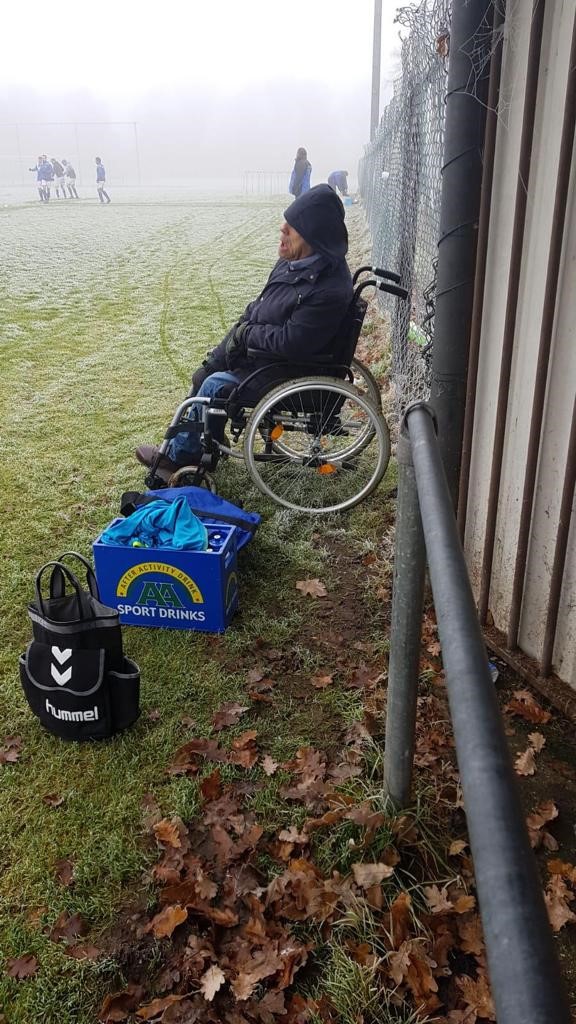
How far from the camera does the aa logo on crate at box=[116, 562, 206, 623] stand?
3.02 metres

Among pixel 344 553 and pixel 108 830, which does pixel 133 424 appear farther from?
pixel 108 830

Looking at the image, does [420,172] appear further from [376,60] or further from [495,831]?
[376,60]

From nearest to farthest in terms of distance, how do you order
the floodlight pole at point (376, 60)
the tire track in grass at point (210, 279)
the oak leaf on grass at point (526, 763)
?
the oak leaf on grass at point (526, 763), the tire track in grass at point (210, 279), the floodlight pole at point (376, 60)

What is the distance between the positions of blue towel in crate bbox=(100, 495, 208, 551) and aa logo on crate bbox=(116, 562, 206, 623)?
0.10 meters

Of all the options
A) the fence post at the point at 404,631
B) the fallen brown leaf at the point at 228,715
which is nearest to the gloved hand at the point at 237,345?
the fallen brown leaf at the point at 228,715

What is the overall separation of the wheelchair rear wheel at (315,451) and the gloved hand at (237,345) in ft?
1.15

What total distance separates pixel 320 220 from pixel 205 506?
1.55 meters

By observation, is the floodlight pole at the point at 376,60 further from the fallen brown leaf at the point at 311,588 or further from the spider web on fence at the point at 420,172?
the fallen brown leaf at the point at 311,588

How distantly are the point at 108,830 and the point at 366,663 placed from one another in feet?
3.84

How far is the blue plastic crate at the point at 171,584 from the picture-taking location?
2979mm

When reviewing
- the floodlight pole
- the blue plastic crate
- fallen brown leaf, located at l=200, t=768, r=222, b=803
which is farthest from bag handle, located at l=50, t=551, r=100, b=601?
the floodlight pole

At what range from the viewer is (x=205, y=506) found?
3.46 m

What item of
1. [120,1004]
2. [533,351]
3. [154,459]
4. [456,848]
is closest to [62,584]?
[120,1004]

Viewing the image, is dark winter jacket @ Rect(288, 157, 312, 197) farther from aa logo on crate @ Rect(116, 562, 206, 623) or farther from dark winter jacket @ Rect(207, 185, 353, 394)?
aa logo on crate @ Rect(116, 562, 206, 623)
